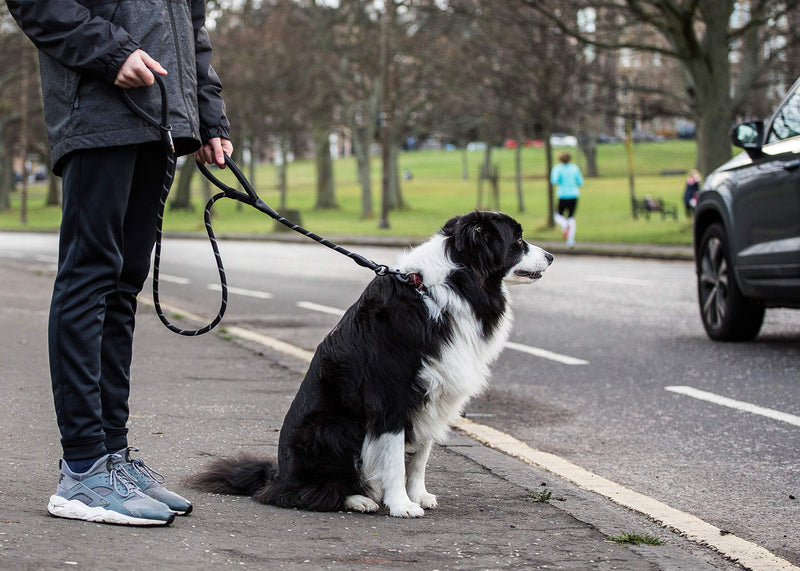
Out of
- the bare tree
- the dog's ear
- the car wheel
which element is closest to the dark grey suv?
the car wheel

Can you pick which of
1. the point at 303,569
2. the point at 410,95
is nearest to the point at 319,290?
the point at 303,569

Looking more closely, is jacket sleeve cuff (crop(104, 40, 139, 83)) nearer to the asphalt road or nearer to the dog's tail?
the dog's tail

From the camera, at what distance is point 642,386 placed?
25.9 ft

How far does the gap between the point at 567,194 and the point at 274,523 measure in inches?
904

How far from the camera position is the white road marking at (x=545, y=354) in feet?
29.6

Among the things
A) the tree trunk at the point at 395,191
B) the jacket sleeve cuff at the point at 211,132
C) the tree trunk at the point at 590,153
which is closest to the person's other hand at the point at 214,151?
the jacket sleeve cuff at the point at 211,132

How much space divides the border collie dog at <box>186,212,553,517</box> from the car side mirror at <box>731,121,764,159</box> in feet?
16.3

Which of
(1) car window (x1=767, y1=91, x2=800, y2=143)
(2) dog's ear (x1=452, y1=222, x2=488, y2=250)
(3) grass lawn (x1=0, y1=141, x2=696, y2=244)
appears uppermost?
(1) car window (x1=767, y1=91, x2=800, y2=143)

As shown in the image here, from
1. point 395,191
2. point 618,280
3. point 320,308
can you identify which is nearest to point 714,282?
point 320,308

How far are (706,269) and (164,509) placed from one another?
282 inches

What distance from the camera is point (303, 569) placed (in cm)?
343

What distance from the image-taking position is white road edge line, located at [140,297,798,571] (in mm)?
3916

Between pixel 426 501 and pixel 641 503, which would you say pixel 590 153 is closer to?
pixel 641 503

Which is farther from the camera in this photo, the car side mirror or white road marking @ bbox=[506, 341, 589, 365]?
white road marking @ bbox=[506, 341, 589, 365]
